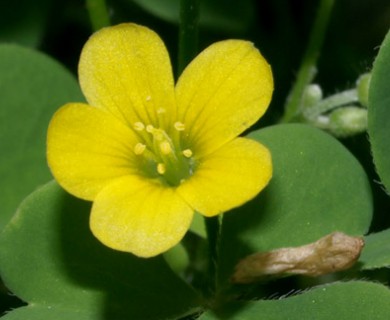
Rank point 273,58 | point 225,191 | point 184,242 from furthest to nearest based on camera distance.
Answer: point 273,58 < point 184,242 < point 225,191

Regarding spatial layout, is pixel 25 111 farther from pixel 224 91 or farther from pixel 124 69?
pixel 224 91

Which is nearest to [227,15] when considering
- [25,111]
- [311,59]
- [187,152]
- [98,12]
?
[311,59]

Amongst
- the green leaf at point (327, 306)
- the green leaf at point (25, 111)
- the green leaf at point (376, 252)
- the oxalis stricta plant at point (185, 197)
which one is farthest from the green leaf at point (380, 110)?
the green leaf at point (25, 111)

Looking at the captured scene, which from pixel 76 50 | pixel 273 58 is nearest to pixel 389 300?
pixel 273 58

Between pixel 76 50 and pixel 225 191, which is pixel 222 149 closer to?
pixel 225 191

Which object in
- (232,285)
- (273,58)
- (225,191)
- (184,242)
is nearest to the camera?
(225,191)
